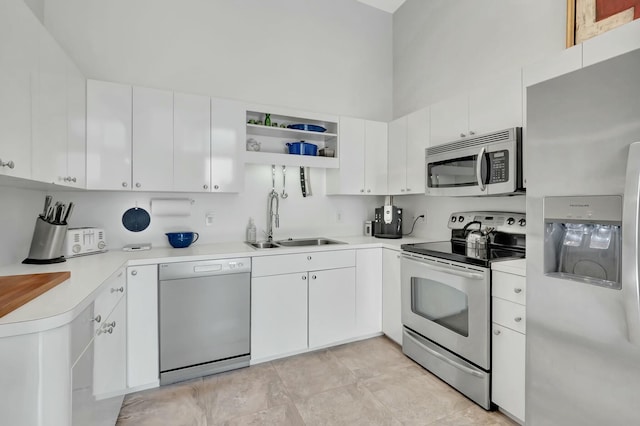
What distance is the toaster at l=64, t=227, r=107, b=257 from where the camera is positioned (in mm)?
2055

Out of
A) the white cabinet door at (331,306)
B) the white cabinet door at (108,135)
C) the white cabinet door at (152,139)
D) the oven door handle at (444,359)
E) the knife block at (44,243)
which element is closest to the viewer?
the knife block at (44,243)

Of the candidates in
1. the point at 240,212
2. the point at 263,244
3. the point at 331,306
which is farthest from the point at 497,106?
the point at 240,212

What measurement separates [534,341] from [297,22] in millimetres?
3428

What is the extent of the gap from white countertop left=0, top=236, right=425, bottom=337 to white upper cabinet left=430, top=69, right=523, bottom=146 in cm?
108

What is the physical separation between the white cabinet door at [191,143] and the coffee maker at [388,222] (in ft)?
5.81

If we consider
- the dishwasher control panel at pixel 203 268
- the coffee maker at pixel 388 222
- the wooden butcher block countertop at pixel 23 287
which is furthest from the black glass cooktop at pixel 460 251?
the wooden butcher block countertop at pixel 23 287

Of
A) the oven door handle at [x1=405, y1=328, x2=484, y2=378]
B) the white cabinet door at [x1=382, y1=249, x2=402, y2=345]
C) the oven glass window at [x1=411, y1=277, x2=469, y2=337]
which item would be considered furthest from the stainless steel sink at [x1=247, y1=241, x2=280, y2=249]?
the oven door handle at [x1=405, y1=328, x2=484, y2=378]

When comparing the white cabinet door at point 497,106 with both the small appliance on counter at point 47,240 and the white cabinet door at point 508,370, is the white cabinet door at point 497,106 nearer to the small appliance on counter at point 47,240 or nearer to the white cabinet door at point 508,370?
the white cabinet door at point 508,370

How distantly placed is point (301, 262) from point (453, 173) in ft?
4.69

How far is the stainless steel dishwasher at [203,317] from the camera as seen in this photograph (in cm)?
213

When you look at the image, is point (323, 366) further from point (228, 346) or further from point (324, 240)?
point (324, 240)

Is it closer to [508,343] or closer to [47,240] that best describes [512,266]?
[508,343]

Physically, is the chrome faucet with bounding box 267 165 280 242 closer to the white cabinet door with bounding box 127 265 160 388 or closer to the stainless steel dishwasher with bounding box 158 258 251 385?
the stainless steel dishwasher with bounding box 158 258 251 385

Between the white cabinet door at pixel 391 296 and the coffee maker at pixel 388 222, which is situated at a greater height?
the coffee maker at pixel 388 222
